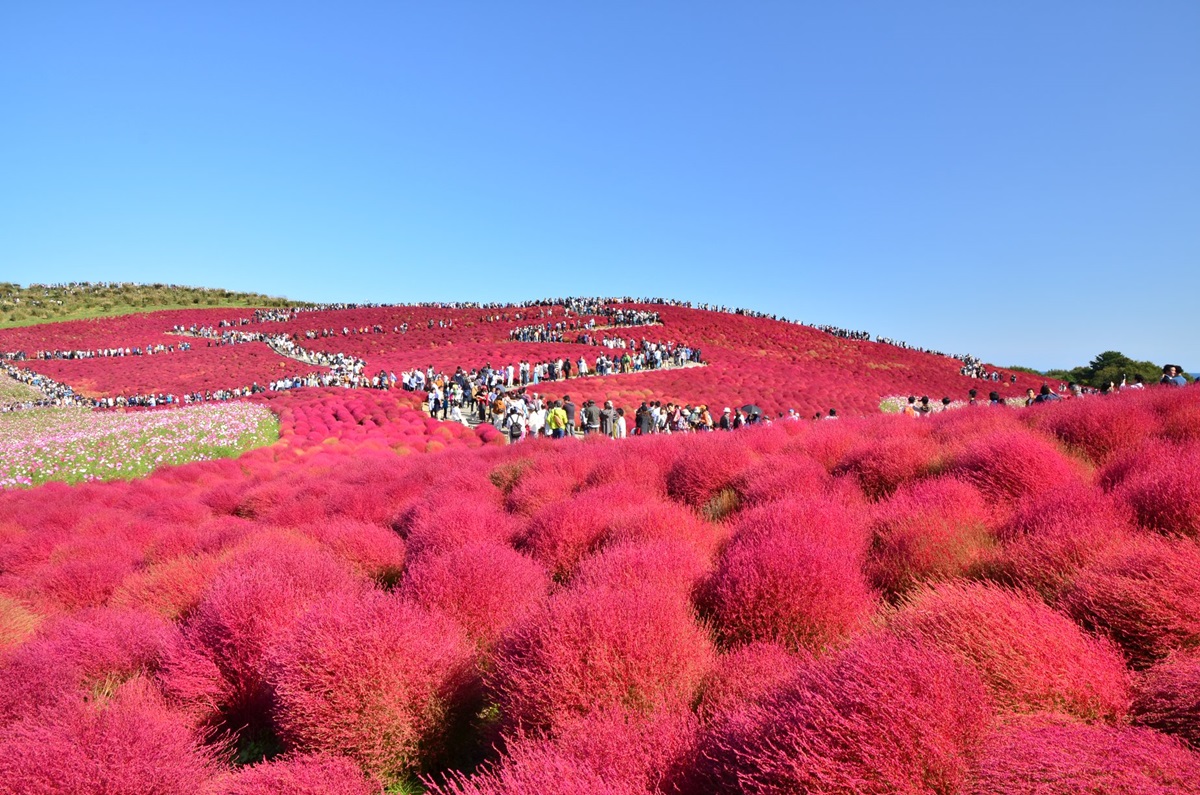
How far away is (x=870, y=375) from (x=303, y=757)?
38.4 meters

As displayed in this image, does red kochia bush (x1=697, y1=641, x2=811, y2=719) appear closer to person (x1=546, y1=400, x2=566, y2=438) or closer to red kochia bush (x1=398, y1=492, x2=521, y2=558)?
red kochia bush (x1=398, y1=492, x2=521, y2=558)

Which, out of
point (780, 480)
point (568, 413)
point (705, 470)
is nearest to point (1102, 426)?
point (780, 480)

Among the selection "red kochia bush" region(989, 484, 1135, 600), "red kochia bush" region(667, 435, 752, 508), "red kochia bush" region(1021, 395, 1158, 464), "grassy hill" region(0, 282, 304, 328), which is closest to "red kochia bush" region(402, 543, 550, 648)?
"red kochia bush" region(667, 435, 752, 508)

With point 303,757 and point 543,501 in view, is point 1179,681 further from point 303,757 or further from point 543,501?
point 543,501

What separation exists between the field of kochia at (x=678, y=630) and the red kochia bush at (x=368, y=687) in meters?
0.02

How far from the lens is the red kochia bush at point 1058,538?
11.4 ft

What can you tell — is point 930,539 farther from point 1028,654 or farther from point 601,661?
point 601,661

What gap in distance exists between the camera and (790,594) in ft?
12.1

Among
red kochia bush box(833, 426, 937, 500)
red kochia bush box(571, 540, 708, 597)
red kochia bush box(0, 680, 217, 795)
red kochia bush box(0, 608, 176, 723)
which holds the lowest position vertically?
red kochia bush box(0, 608, 176, 723)

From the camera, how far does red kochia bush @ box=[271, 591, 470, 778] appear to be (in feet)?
10.9

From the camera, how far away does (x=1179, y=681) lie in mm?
2279

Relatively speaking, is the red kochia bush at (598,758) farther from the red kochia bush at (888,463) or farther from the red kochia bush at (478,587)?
the red kochia bush at (888,463)

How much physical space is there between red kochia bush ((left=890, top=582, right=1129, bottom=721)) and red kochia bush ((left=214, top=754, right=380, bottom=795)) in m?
2.65

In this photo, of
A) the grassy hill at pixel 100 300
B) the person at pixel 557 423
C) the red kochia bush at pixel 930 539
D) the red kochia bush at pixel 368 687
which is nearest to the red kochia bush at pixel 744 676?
the red kochia bush at pixel 930 539
